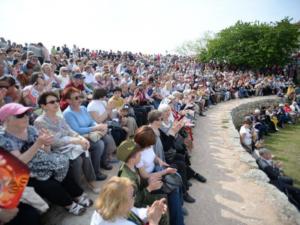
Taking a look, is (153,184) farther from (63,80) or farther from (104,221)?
(63,80)

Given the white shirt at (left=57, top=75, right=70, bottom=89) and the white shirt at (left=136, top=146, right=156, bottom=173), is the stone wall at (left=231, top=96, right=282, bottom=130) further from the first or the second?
the white shirt at (left=136, top=146, right=156, bottom=173)

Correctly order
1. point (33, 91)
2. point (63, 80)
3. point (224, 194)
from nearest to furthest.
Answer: point (33, 91) → point (224, 194) → point (63, 80)

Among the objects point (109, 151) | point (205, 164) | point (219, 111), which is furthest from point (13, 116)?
point (219, 111)

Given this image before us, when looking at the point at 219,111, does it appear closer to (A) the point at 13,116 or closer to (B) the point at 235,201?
(B) the point at 235,201

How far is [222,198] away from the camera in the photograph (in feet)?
18.2

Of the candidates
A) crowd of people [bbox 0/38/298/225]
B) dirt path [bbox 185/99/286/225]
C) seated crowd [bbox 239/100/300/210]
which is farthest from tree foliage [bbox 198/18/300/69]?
crowd of people [bbox 0/38/298/225]

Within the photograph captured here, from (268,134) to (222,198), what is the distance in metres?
11.8

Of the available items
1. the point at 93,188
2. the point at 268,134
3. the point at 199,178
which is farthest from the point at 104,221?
the point at 268,134

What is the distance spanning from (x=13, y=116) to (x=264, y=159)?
7111 mm

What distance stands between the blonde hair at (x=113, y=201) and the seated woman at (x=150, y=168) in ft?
4.37

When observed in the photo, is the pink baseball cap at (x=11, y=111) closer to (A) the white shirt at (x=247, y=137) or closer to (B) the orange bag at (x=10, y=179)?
(B) the orange bag at (x=10, y=179)

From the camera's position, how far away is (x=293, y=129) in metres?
17.8

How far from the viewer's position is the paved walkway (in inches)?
185

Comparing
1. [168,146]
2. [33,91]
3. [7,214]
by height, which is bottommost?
[168,146]
